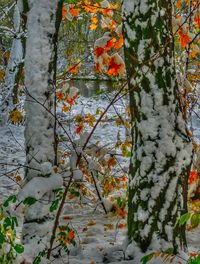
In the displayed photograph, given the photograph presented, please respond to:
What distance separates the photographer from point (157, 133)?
3.00m

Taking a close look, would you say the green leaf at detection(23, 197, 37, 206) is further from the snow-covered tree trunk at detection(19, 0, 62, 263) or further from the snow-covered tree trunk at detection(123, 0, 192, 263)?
the snow-covered tree trunk at detection(123, 0, 192, 263)

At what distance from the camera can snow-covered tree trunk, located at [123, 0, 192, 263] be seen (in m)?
2.98

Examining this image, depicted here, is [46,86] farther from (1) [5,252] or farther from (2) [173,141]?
(1) [5,252]

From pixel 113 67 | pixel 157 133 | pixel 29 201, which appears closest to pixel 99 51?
pixel 113 67

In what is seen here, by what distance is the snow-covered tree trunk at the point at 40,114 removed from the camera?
329 cm

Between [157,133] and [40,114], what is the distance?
3.18ft

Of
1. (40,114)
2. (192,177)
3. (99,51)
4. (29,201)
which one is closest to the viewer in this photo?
(29,201)

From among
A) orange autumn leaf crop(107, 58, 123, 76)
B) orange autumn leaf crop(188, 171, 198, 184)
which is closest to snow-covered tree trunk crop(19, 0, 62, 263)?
orange autumn leaf crop(107, 58, 123, 76)

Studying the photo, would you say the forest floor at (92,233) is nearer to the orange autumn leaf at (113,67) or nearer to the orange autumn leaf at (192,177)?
the orange autumn leaf at (192,177)

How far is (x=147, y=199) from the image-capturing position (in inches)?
118

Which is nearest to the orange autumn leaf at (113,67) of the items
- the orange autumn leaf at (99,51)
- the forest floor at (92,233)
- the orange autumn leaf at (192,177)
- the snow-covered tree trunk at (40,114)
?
the orange autumn leaf at (99,51)

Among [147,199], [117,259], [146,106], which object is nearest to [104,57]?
[146,106]

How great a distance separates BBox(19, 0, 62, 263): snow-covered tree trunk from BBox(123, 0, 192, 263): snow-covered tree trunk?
711 mm

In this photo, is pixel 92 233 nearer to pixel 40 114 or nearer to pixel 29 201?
pixel 29 201
